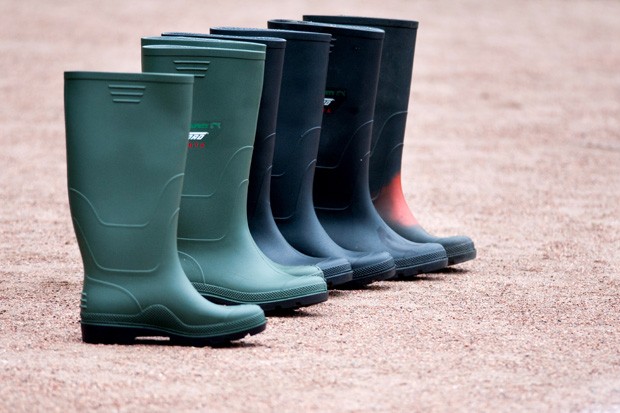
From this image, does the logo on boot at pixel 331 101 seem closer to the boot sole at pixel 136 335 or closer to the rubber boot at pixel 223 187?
the rubber boot at pixel 223 187

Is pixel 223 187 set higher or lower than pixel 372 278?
higher

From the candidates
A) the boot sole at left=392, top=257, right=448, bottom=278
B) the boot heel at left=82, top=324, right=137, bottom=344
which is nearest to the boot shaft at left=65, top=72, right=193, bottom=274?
the boot heel at left=82, top=324, right=137, bottom=344

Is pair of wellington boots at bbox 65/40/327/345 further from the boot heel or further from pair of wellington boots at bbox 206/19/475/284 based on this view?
pair of wellington boots at bbox 206/19/475/284

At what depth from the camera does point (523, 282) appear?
489 cm

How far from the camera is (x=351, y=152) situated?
4.83 meters

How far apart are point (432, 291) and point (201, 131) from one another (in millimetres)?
1199

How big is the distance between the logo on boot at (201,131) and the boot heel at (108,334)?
0.64 meters

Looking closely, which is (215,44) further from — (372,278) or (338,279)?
(372,278)

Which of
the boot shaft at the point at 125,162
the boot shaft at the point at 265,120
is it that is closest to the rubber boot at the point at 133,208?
the boot shaft at the point at 125,162

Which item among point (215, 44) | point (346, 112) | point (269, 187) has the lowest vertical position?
point (269, 187)

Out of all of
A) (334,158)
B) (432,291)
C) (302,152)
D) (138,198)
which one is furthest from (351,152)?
(138,198)

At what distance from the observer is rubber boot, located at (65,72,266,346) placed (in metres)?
3.46

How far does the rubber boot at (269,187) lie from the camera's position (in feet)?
13.7

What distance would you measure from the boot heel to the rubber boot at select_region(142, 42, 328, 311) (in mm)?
495
